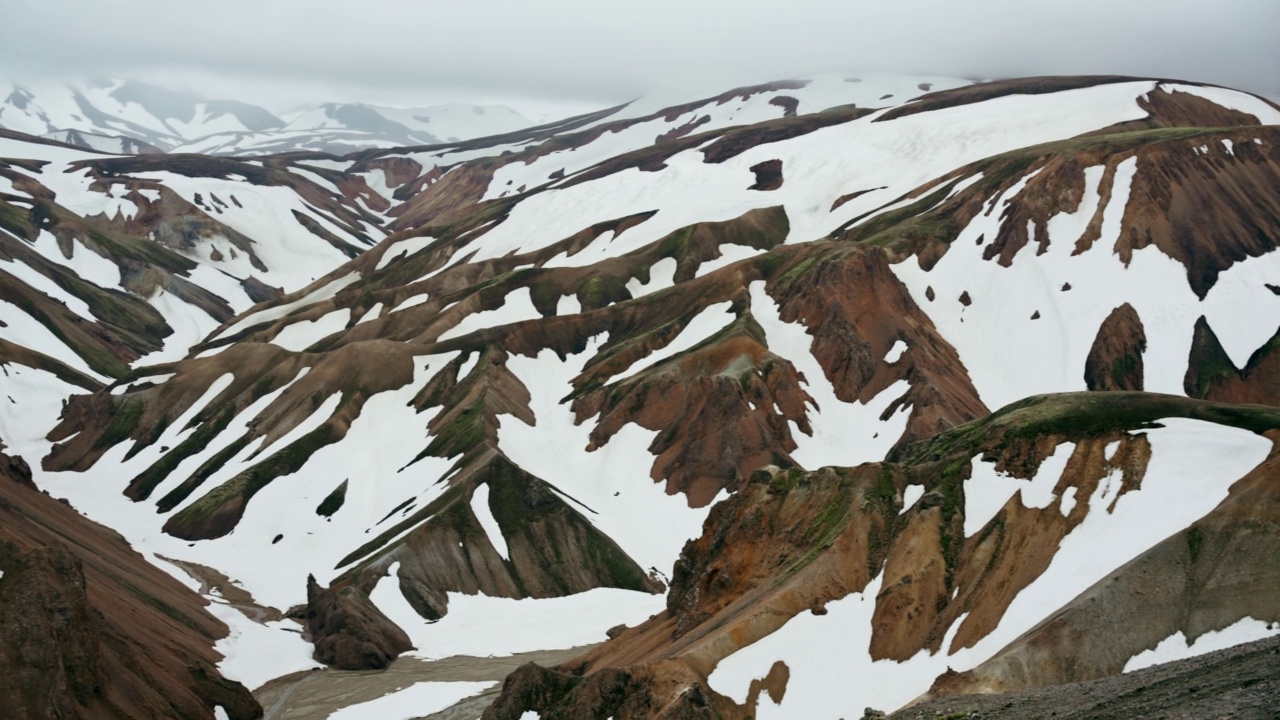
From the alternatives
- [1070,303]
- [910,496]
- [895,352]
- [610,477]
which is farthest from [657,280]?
[910,496]

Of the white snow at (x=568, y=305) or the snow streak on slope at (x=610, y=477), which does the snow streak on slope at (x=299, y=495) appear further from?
the white snow at (x=568, y=305)

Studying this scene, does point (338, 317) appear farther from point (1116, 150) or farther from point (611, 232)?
point (1116, 150)

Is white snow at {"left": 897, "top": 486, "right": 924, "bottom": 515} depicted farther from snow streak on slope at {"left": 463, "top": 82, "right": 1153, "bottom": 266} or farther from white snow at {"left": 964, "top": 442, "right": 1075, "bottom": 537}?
snow streak on slope at {"left": 463, "top": 82, "right": 1153, "bottom": 266}

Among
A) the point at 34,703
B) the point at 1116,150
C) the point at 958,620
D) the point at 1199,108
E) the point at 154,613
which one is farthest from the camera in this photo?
the point at 1199,108

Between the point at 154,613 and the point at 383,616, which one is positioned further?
the point at 383,616

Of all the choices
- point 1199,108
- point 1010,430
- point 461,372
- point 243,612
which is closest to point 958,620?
point 1010,430

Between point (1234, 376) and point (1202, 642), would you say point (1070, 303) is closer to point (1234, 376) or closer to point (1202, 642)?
point (1234, 376)

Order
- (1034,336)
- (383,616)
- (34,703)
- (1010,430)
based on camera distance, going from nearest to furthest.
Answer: (34,703), (1010,430), (383,616), (1034,336)
